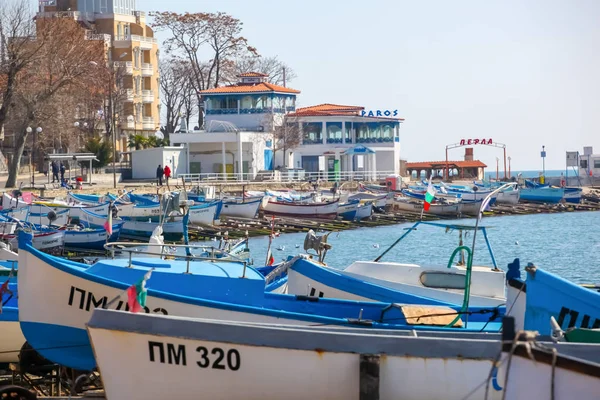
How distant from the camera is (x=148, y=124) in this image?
83.5 metres

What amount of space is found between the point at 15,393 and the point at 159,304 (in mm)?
2215

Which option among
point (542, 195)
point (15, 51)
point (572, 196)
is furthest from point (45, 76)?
point (572, 196)

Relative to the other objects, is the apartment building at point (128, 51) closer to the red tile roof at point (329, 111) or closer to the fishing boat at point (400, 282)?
the red tile roof at point (329, 111)

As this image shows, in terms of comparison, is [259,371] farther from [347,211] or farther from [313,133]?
[313,133]

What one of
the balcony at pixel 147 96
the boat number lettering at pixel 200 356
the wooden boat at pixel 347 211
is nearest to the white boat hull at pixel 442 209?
the wooden boat at pixel 347 211

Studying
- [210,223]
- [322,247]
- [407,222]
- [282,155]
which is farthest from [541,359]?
[282,155]

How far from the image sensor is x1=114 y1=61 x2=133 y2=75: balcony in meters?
78.6

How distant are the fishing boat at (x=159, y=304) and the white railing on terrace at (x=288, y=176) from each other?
4740 cm

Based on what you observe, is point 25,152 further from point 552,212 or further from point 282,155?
point 552,212

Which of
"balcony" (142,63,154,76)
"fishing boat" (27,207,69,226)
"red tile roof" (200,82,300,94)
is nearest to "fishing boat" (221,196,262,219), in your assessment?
"fishing boat" (27,207,69,226)

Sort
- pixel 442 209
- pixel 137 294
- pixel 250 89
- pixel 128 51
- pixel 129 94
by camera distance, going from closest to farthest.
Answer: pixel 137 294 < pixel 442 209 < pixel 250 89 < pixel 129 94 < pixel 128 51

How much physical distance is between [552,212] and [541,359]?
189ft

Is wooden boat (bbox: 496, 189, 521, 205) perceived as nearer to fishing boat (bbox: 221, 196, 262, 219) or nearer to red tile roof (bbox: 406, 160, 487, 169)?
fishing boat (bbox: 221, 196, 262, 219)

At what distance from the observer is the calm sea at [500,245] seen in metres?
36.6
